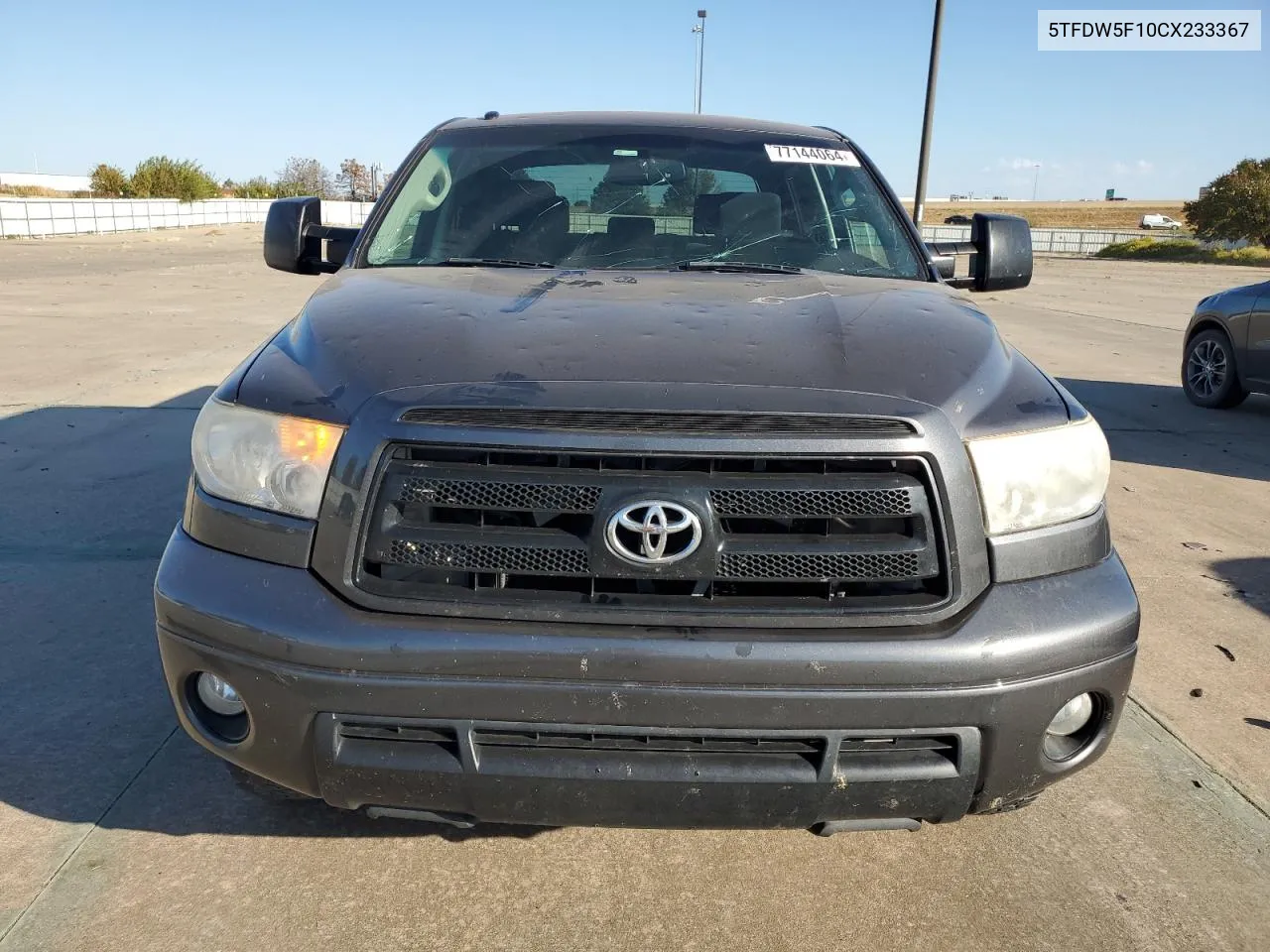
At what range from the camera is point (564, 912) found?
2.35m

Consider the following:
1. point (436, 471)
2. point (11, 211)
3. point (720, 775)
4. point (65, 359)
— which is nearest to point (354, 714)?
point (436, 471)

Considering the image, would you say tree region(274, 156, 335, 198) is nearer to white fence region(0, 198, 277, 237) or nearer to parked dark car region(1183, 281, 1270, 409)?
white fence region(0, 198, 277, 237)

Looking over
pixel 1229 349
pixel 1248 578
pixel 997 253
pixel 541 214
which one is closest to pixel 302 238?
pixel 541 214

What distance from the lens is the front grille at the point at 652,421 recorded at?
198cm

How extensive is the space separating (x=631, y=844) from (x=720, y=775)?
2.55ft

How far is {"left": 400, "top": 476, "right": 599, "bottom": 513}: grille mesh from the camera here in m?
1.97

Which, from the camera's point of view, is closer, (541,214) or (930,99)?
(541,214)

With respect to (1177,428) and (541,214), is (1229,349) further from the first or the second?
(541,214)

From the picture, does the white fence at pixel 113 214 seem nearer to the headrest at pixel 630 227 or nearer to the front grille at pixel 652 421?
the headrest at pixel 630 227

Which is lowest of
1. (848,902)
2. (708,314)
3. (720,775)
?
(848,902)

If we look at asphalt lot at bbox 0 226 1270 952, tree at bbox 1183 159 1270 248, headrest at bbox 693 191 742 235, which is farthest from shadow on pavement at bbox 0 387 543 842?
tree at bbox 1183 159 1270 248

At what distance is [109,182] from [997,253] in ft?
180

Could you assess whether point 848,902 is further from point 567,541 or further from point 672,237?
point 672,237

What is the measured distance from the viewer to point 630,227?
338 cm
